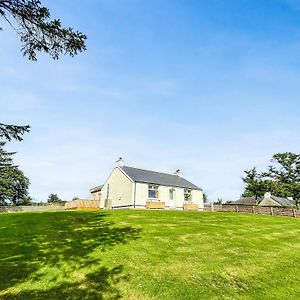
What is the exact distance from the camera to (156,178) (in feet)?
150

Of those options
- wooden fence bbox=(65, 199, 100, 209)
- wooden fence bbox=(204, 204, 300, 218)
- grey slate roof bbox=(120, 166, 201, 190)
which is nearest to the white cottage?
grey slate roof bbox=(120, 166, 201, 190)

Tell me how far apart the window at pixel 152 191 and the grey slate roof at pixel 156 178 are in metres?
0.78

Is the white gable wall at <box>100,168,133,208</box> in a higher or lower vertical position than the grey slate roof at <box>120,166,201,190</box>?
lower

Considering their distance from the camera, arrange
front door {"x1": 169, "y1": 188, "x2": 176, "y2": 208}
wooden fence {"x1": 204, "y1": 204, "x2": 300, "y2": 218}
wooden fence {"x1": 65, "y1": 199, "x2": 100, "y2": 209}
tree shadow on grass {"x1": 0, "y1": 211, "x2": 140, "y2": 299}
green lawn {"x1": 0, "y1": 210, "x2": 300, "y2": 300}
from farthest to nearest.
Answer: front door {"x1": 169, "y1": 188, "x2": 176, "y2": 208}
wooden fence {"x1": 65, "y1": 199, "x2": 100, "y2": 209}
wooden fence {"x1": 204, "y1": 204, "x2": 300, "y2": 218}
green lawn {"x1": 0, "y1": 210, "x2": 300, "y2": 300}
tree shadow on grass {"x1": 0, "y1": 211, "x2": 140, "y2": 299}

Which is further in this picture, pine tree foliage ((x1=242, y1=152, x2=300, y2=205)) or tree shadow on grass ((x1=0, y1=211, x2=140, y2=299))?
pine tree foliage ((x1=242, y1=152, x2=300, y2=205))

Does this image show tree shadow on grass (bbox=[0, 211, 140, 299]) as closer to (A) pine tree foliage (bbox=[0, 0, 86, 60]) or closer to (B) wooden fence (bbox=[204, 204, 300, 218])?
(A) pine tree foliage (bbox=[0, 0, 86, 60])

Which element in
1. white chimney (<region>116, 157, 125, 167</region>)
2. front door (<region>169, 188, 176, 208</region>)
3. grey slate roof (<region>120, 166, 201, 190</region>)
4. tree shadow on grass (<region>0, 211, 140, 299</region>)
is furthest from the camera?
front door (<region>169, 188, 176, 208</region>)

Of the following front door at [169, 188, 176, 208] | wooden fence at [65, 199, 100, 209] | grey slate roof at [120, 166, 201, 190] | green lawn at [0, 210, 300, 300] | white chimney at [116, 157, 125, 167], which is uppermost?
white chimney at [116, 157, 125, 167]

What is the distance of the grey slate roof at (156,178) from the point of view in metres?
42.8

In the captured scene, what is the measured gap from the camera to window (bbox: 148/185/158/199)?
42828 mm

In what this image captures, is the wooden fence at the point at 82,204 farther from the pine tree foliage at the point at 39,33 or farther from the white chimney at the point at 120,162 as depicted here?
the pine tree foliage at the point at 39,33

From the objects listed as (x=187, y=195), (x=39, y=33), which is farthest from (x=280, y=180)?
(x=39, y=33)

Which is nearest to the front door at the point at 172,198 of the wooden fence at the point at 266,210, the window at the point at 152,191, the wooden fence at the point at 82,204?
the window at the point at 152,191

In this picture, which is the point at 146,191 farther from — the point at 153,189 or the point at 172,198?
the point at 172,198
